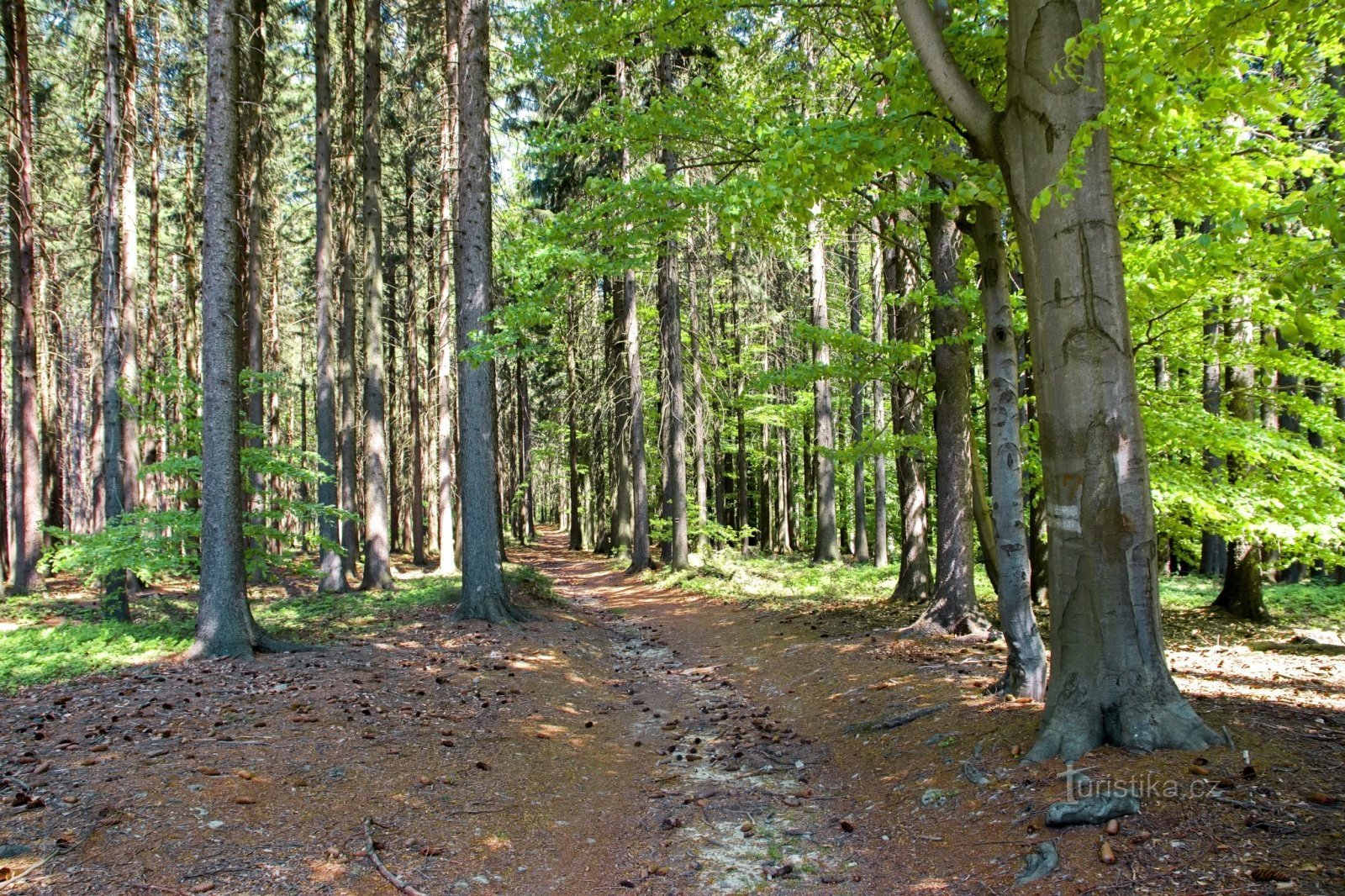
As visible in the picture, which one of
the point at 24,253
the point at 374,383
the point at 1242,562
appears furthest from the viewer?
the point at 374,383

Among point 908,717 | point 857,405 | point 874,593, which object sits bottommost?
point 874,593

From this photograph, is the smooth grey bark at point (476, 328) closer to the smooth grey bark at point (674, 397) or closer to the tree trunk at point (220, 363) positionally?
the tree trunk at point (220, 363)

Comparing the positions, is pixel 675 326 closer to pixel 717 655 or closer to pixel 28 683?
pixel 717 655

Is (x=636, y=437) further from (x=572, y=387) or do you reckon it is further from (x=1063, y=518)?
(x=1063, y=518)

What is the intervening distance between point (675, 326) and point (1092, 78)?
1519 cm

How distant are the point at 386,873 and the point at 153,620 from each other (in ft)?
33.4

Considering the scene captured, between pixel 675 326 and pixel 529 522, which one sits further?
pixel 529 522

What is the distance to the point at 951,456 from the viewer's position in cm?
918

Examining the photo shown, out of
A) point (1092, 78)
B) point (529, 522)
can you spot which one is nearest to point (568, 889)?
point (1092, 78)

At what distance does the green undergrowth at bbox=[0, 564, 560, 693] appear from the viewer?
789 cm

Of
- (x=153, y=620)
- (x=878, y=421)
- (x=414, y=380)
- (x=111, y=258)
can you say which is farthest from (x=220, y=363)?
(x=878, y=421)

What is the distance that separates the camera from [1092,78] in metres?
4.23

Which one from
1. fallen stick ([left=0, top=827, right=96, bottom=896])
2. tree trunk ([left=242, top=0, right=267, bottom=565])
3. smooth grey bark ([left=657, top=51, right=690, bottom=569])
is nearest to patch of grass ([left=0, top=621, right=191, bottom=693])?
tree trunk ([left=242, top=0, right=267, bottom=565])

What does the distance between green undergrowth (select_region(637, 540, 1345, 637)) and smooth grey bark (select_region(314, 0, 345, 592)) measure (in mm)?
7832
